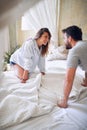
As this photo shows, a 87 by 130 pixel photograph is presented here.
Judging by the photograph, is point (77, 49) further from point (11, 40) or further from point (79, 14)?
point (11, 40)

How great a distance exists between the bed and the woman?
313mm

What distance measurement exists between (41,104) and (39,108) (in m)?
0.09

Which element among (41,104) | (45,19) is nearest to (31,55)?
(41,104)

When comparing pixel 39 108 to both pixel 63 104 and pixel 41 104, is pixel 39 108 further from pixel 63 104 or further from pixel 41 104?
pixel 63 104

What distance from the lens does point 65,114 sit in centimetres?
123

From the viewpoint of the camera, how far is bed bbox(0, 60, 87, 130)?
1.09 meters

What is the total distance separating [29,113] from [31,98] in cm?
24

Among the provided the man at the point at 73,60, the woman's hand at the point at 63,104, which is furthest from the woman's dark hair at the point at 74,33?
the woman's hand at the point at 63,104

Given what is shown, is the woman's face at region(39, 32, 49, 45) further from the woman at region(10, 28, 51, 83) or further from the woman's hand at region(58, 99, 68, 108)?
the woman's hand at region(58, 99, 68, 108)

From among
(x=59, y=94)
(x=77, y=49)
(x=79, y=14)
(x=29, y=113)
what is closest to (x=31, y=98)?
(x=29, y=113)

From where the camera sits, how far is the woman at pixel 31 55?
1.96 meters

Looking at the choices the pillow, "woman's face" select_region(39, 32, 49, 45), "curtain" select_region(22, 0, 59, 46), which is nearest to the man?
"woman's face" select_region(39, 32, 49, 45)

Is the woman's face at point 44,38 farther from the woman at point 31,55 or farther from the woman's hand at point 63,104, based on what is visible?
the woman's hand at point 63,104

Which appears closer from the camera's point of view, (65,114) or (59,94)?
(65,114)
